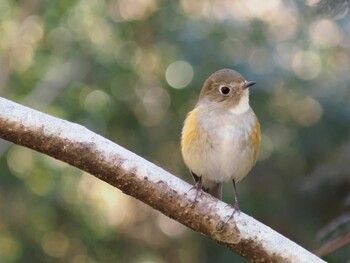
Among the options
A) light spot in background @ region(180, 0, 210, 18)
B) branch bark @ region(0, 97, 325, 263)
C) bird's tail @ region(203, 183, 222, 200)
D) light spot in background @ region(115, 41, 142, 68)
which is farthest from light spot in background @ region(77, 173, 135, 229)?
branch bark @ region(0, 97, 325, 263)

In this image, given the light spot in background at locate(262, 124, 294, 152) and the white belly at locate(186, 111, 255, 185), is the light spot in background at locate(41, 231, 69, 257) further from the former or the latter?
the white belly at locate(186, 111, 255, 185)

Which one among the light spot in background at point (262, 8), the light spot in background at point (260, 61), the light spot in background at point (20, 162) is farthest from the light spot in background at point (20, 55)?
the light spot in background at point (260, 61)

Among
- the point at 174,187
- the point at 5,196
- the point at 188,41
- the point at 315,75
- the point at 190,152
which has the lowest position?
the point at 174,187

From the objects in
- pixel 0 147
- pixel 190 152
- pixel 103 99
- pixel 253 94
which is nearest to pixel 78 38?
pixel 103 99

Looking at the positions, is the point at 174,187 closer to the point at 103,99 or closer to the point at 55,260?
the point at 103,99

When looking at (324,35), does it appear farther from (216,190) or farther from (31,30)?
(216,190)

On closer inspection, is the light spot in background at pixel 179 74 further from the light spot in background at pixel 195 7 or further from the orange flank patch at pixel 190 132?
the orange flank patch at pixel 190 132

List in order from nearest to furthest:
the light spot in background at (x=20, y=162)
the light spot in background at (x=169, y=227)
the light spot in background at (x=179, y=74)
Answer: the light spot in background at (x=179, y=74), the light spot in background at (x=20, y=162), the light spot in background at (x=169, y=227)
